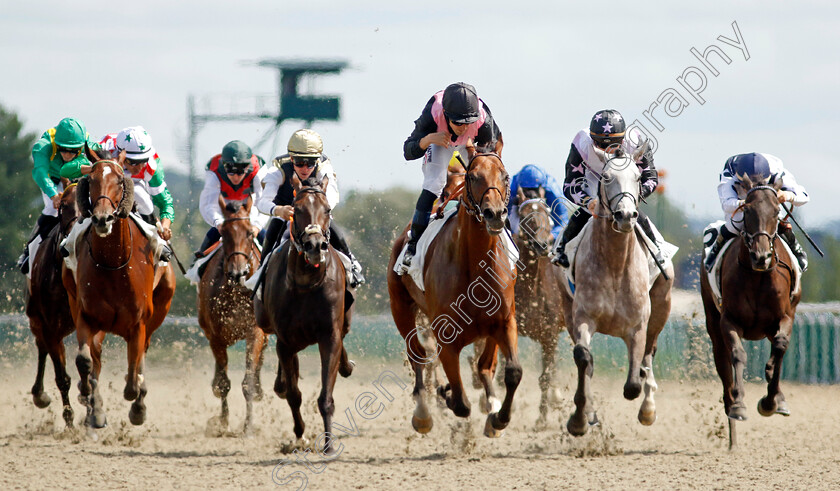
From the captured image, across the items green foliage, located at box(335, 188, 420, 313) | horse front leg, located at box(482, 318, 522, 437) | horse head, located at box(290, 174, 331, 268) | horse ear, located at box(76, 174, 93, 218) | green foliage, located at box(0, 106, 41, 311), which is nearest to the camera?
horse front leg, located at box(482, 318, 522, 437)

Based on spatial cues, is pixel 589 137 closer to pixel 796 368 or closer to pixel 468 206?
pixel 468 206

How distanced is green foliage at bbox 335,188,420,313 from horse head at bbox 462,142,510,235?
9854 mm

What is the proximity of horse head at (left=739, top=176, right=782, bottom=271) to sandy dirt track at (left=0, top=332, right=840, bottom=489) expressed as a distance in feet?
5.39

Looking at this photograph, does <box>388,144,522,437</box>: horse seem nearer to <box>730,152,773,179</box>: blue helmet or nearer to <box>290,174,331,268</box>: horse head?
<box>290,174,331,268</box>: horse head

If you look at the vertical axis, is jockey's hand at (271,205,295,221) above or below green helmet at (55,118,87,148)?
below

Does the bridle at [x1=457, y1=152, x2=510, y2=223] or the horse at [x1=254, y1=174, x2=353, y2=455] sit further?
the horse at [x1=254, y1=174, x2=353, y2=455]

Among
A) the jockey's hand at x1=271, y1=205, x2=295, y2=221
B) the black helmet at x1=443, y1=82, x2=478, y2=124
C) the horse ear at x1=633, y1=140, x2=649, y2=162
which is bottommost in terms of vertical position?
the jockey's hand at x1=271, y1=205, x2=295, y2=221

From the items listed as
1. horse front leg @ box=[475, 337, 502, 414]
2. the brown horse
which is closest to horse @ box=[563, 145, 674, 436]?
horse front leg @ box=[475, 337, 502, 414]

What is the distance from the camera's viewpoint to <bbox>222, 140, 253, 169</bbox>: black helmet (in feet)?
35.8

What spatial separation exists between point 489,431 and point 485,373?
19.7 inches

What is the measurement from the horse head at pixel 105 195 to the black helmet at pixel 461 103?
277 cm

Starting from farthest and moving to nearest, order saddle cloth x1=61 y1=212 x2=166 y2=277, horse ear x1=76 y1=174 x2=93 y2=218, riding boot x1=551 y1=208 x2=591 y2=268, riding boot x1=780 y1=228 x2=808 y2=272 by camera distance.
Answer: saddle cloth x1=61 y1=212 x2=166 y2=277 < riding boot x1=780 y1=228 x2=808 y2=272 < horse ear x1=76 y1=174 x2=93 y2=218 < riding boot x1=551 y1=208 x2=591 y2=268

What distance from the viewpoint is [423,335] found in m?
10.7

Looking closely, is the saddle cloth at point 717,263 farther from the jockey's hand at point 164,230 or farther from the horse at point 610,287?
the jockey's hand at point 164,230
